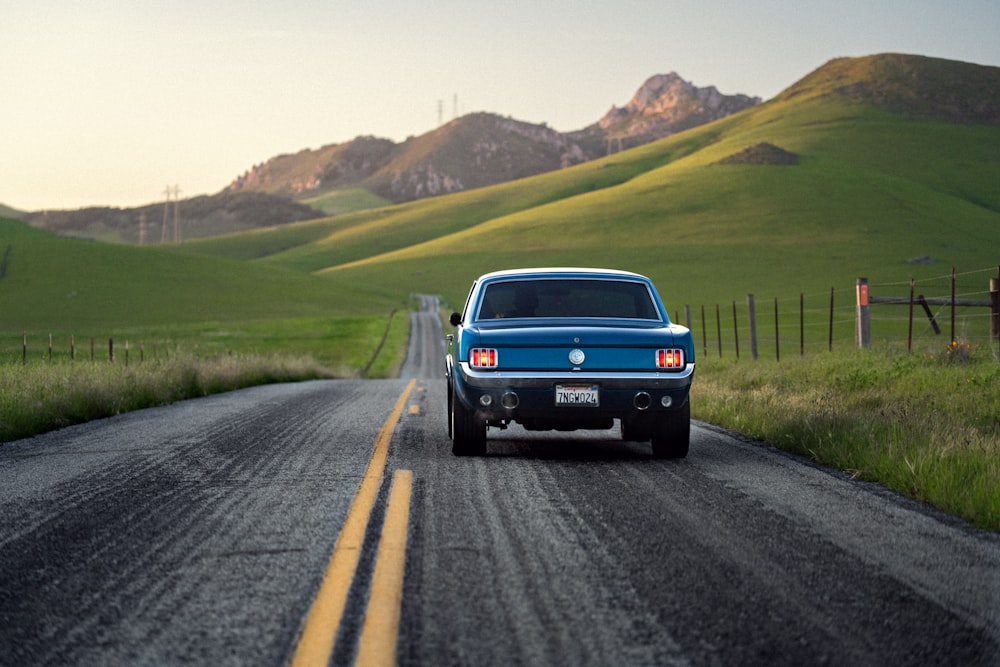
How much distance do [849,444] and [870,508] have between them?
2.51 meters

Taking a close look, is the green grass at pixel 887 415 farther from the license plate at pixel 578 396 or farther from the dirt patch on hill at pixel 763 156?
the dirt patch on hill at pixel 763 156

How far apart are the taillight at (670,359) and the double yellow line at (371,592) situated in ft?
9.40

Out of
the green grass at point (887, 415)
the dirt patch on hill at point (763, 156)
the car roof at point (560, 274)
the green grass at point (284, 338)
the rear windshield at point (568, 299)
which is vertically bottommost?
the green grass at point (284, 338)

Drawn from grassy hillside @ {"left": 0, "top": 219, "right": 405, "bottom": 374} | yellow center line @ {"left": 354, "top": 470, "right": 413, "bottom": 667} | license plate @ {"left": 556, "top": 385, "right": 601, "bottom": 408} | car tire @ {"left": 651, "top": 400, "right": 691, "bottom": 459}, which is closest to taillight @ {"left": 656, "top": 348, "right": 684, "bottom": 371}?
car tire @ {"left": 651, "top": 400, "right": 691, "bottom": 459}

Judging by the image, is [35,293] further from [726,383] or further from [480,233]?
[726,383]

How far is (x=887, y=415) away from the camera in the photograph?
36.2 ft

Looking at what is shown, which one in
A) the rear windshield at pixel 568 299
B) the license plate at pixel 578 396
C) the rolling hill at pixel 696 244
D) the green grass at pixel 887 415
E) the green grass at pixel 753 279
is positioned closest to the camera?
the green grass at pixel 887 415

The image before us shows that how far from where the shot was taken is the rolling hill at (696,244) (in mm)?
92938

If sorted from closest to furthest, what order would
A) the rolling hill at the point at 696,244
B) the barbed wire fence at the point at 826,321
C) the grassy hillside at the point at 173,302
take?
the barbed wire fence at the point at 826,321, the grassy hillside at the point at 173,302, the rolling hill at the point at 696,244

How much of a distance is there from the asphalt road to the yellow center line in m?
Result: 0.04

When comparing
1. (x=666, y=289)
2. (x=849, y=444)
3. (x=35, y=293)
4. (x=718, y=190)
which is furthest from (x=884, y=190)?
(x=849, y=444)

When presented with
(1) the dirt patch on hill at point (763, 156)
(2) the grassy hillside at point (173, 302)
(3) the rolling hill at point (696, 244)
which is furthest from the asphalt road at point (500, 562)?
(1) the dirt patch on hill at point (763, 156)

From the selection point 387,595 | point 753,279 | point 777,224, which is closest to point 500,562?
point 387,595

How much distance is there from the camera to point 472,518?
647 cm
